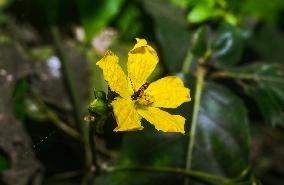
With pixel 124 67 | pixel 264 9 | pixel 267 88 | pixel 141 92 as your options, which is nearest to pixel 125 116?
pixel 141 92

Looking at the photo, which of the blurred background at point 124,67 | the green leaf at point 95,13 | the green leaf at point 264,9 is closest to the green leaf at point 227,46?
the blurred background at point 124,67

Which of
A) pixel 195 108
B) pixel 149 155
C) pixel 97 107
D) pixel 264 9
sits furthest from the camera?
pixel 264 9

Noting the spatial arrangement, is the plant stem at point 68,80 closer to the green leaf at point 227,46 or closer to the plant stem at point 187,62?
the plant stem at point 187,62

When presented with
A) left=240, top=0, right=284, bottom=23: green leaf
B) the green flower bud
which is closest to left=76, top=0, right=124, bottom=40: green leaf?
left=240, top=0, right=284, bottom=23: green leaf

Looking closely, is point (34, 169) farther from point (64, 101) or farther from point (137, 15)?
point (137, 15)

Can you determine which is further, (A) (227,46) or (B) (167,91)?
(A) (227,46)

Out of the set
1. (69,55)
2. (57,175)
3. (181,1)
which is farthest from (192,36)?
(57,175)

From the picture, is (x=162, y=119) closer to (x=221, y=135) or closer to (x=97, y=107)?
(x=97, y=107)
